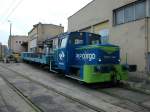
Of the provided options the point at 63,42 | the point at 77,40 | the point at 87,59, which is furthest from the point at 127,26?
the point at 87,59

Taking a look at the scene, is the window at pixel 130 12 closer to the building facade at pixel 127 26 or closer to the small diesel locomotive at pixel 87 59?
the building facade at pixel 127 26

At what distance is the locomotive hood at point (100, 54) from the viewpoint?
1264cm

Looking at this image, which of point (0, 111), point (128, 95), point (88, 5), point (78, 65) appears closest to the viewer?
point (0, 111)

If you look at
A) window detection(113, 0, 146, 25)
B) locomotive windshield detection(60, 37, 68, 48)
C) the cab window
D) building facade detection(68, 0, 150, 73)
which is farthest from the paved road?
window detection(113, 0, 146, 25)

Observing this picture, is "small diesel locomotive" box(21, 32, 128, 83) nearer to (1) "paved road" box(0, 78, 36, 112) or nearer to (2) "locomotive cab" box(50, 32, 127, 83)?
(2) "locomotive cab" box(50, 32, 127, 83)

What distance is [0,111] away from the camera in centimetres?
838

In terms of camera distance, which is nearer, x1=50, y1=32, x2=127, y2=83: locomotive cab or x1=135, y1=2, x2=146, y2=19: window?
x1=50, y1=32, x2=127, y2=83: locomotive cab

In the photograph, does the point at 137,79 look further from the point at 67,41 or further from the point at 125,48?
the point at 67,41

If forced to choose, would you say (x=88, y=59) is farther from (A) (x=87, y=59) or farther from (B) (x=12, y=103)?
(B) (x=12, y=103)

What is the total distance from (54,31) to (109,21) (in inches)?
859

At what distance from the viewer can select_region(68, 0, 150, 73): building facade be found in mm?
14945

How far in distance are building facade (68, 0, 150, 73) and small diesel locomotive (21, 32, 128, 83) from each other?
2.31 metres

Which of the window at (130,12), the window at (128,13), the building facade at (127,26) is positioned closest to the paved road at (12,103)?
the building facade at (127,26)

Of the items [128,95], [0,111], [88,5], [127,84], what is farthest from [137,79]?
[88,5]
